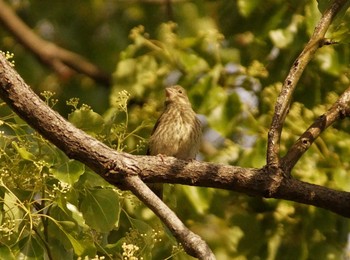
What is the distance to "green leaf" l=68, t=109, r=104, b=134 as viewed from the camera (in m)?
5.41

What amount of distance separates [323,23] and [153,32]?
6.91m

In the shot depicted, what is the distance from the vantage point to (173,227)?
459 cm

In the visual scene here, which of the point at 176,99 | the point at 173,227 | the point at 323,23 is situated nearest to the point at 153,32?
the point at 176,99

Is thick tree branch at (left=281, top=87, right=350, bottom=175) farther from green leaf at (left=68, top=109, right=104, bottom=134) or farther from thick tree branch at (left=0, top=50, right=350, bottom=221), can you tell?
green leaf at (left=68, top=109, right=104, bottom=134)

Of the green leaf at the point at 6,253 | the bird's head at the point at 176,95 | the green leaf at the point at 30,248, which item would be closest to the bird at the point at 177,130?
the bird's head at the point at 176,95

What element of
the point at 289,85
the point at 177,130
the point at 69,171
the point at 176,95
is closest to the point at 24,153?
the point at 69,171

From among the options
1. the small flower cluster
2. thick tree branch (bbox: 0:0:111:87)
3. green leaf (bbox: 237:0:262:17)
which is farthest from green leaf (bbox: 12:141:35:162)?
thick tree branch (bbox: 0:0:111:87)

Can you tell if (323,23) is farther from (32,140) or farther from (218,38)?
(218,38)

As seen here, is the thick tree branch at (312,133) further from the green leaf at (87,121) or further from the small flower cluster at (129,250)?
the green leaf at (87,121)

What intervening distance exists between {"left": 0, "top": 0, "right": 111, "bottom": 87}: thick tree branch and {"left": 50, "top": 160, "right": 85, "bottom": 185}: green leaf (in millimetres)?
7250

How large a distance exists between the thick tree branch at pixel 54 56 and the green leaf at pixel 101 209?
23.5ft

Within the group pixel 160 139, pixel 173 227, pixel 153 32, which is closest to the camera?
pixel 173 227

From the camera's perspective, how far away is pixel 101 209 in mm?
4965

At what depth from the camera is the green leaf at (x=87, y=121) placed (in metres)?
5.41
